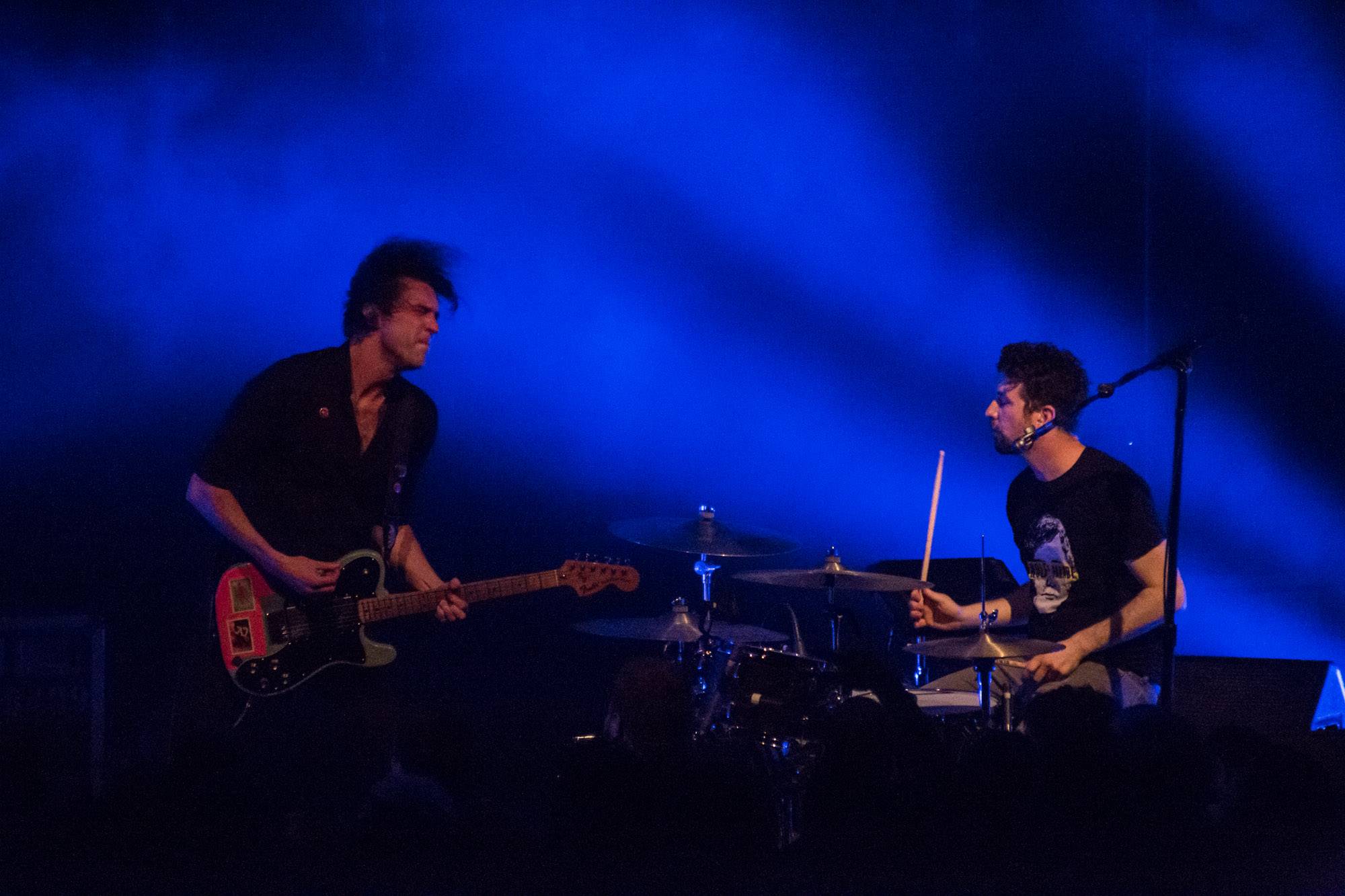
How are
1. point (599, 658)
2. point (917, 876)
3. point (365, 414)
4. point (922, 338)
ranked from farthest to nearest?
point (922, 338) < point (599, 658) < point (365, 414) < point (917, 876)

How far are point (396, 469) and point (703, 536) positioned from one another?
104 cm

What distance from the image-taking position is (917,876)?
297cm

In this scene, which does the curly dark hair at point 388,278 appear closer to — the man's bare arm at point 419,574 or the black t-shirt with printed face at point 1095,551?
the man's bare arm at point 419,574

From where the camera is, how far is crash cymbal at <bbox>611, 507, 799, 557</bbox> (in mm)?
3955

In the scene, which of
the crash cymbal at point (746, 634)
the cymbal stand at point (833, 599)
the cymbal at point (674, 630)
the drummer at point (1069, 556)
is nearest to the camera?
the drummer at point (1069, 556)

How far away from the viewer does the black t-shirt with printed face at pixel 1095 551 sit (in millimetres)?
3660

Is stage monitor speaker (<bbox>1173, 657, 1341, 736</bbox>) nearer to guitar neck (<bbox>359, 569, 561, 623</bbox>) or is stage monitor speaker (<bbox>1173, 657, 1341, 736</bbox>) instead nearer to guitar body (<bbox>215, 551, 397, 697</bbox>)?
guitar neck (<bbox>359, 569, 561, 623</bbox>)

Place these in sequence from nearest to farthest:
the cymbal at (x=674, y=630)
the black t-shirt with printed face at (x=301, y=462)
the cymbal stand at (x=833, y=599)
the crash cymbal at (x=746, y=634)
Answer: the black t-shirt with printed face at (x=301, y=462) < the cymbal stand at (x=833, y=599) < the cymbal at (x=674, y=630) < the crash cymbal at (x=746, y=634)

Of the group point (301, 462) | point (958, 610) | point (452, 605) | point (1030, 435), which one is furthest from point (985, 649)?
point (301, 462)

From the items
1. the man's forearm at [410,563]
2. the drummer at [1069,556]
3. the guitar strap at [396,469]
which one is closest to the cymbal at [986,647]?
the drummer at [1069,556]

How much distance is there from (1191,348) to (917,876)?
1.65 m

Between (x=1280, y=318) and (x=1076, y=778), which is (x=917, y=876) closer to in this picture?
(x=1076, y=778)

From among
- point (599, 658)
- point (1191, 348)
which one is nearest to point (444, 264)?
point (599, 658)

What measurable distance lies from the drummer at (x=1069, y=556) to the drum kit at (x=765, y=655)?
156 millimetres
